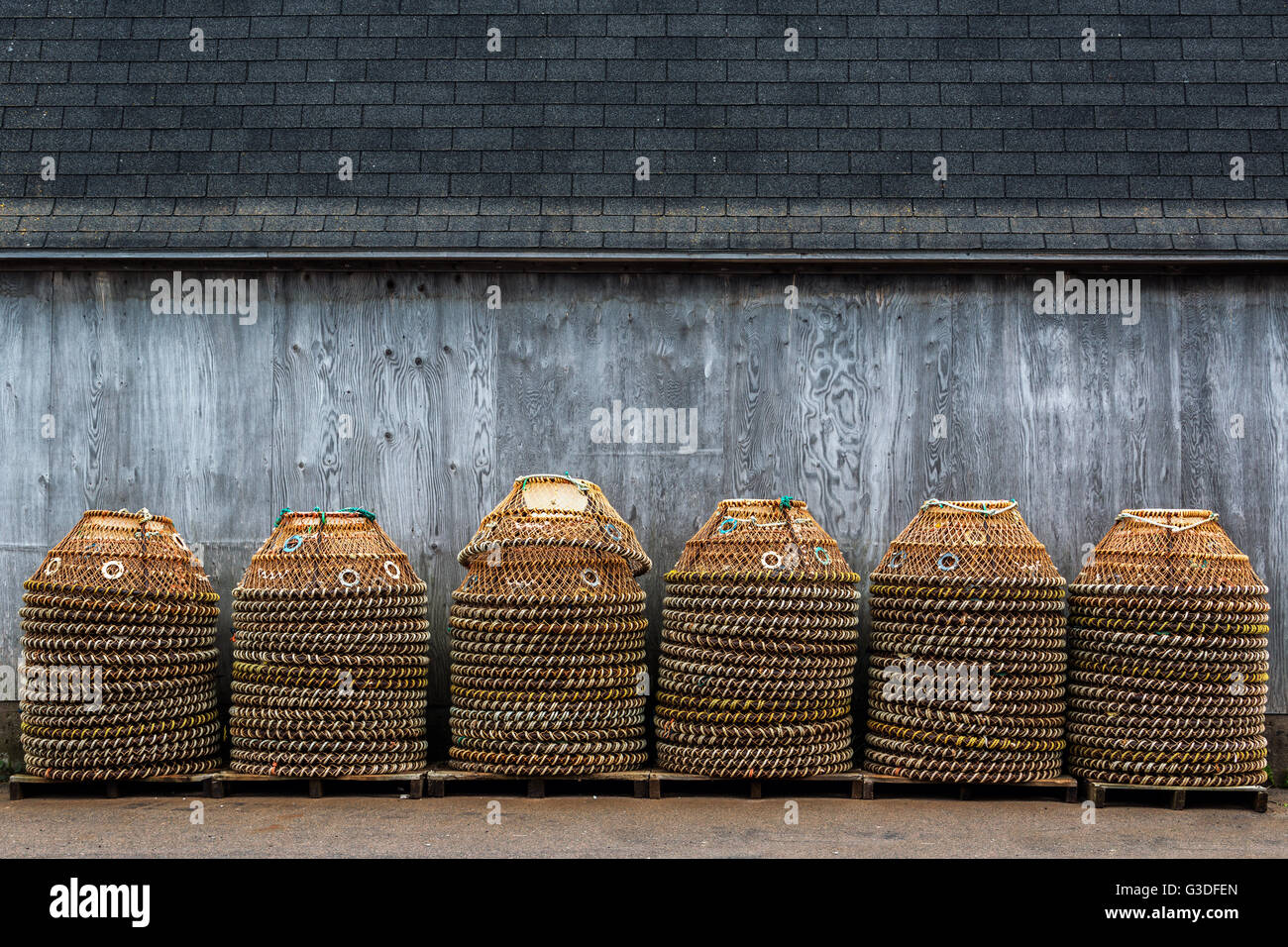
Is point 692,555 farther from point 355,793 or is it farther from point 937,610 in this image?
point 355,793

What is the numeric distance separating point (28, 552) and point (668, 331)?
465cm

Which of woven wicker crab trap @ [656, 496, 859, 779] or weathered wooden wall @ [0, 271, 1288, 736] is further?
weathered wooden wall @ [0, 271, 1288, 736]

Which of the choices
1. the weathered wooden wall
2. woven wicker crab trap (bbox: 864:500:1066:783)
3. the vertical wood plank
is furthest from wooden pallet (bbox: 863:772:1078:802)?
the vertical wood plank

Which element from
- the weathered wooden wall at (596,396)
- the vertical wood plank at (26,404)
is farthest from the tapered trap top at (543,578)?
the vertical wood plank at (26,404)

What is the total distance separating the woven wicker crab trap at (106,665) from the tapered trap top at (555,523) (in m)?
1.90

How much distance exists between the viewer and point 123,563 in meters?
7.20

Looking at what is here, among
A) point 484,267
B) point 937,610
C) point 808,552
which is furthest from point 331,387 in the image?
point 937,610

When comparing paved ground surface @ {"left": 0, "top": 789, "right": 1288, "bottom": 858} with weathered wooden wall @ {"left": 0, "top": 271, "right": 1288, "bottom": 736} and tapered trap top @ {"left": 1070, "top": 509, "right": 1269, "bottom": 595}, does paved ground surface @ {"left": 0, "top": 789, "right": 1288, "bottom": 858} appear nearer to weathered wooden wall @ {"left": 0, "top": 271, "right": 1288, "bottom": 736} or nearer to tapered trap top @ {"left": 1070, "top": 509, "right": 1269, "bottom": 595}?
tapered trap top @ {"left": 1070, "top": 509, "right": 1269, "bottom": 595}

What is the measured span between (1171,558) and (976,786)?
6.04 ft

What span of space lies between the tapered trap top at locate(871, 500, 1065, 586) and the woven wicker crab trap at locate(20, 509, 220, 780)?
443 centimetres

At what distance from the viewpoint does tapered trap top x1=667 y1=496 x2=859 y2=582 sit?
7.21 meters

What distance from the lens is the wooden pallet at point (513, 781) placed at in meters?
7.20

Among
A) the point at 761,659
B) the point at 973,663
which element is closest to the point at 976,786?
the point at 973,663

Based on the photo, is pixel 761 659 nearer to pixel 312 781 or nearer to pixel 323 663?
pixel 323 663
